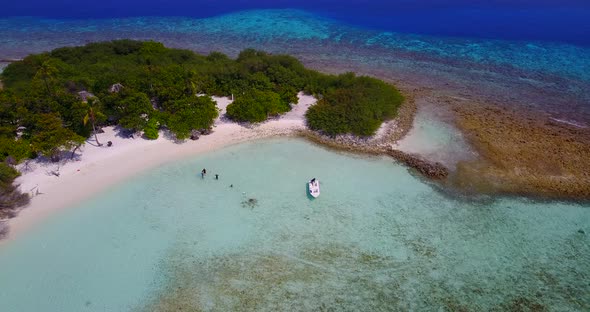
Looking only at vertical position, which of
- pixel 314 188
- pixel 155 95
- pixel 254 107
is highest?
pixel 155 95

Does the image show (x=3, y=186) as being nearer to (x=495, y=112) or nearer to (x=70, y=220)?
(x=70, y=220)

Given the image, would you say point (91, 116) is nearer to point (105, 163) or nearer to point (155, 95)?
point (105, 163)

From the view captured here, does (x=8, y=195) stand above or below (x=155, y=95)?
below

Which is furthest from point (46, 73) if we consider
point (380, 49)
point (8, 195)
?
point (380, 49)

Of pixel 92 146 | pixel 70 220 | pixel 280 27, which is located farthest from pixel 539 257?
pixel 280 27

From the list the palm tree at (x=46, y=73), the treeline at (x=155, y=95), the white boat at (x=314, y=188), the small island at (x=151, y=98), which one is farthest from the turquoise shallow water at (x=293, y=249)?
the palm tree at (x=46, y=73)

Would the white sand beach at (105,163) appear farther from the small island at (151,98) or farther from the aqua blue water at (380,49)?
the aqua blue water at (380,49)

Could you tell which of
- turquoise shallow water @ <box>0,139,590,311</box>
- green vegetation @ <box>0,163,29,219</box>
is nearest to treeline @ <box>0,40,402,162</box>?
green vegetation @ <box>0,163,29,219</box>
